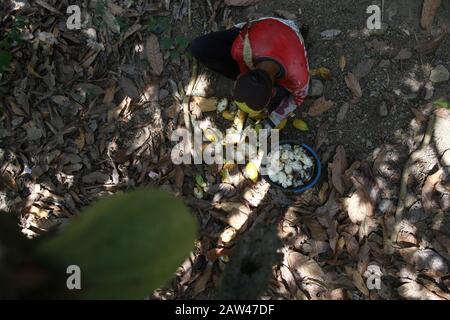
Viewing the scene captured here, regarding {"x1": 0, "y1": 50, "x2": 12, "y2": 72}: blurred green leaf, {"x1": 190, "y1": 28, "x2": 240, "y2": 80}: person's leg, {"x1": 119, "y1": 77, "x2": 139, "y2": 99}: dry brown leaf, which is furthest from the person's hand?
{"x1": 0, "y1": 50, "x2": 12, "y2": 72}: blurred green leaf

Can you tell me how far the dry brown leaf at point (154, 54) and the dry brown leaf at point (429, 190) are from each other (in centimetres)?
217

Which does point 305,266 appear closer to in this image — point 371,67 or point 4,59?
point 371,67

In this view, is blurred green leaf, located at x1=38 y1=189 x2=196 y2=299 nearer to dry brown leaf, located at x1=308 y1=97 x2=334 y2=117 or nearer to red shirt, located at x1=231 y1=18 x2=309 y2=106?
red shirt, located at x1=231 y1=18 x2=309 y2=106

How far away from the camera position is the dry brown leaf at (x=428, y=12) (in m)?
3.17

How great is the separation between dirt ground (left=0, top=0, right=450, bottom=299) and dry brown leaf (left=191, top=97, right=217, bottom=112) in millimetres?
76

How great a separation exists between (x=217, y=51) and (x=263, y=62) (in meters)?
0.54

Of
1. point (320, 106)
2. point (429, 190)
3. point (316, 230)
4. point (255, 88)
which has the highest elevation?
point (320, 106)

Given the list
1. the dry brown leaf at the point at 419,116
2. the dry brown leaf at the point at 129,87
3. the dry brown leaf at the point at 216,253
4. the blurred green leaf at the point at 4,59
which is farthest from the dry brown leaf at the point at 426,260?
the blurred green leaf at the point at 4,59

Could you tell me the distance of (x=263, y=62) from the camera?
2.70 m

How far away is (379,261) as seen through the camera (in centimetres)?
294

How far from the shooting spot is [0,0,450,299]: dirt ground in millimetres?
2984

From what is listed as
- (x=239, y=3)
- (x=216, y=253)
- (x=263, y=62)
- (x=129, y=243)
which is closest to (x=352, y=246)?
(x=216, y=253)

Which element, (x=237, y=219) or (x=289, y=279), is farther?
(x=237, y=219)

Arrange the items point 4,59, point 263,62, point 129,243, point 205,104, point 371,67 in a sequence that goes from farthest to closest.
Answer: point 205,104 < point 371,67 < point 4,59 < point 263,62 < point 129,243
